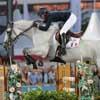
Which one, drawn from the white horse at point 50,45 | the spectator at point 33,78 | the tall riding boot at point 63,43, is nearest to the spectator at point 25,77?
the spectator at point 33,78

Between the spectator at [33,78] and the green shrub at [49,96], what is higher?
the green shrub at [49,96]

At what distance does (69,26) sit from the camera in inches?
350

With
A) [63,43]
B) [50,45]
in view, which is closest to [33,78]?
[50,45]

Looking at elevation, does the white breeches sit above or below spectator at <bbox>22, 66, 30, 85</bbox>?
above

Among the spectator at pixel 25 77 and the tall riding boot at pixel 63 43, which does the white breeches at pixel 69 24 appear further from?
the spectator at pixel 25 77

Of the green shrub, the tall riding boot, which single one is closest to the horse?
the tall riding boot

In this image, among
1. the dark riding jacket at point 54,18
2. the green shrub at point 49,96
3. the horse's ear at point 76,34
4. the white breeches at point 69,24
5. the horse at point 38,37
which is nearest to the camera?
the green shrub at point 49,96

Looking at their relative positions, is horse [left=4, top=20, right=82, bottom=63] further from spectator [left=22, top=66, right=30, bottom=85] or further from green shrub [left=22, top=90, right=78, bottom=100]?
green shrub [left=22, top=90, right=78, bottom=100]

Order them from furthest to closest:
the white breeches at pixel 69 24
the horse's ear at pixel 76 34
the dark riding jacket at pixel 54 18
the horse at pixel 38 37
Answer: the dark riding jacket at pixel 54 18 < the horse at pixel 38 37 < the white breeches at pixel 69 24 < the horse's ear at pixel 76 34

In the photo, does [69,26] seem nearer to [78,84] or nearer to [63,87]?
[63,87]

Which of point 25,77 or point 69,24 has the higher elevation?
point 69,24

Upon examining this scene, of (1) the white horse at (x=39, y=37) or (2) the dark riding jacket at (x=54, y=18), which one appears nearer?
(1) the white horse at (x=39, y=37)

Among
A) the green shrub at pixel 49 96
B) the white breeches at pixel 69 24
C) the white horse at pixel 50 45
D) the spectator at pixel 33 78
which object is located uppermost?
the white breeches at pixel 69 24

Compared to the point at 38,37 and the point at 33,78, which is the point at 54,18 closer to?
the point at 38,37
